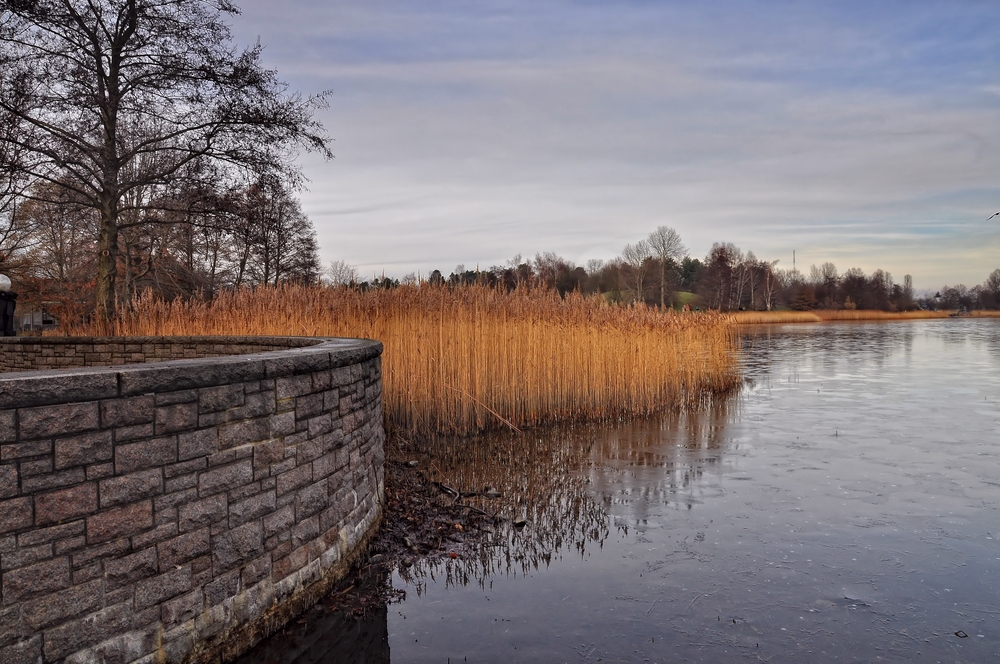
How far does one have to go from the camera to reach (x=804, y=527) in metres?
6.12

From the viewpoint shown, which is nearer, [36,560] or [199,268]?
[36,560]

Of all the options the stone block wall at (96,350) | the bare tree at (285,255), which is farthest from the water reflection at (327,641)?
the bare tree at (285,255)

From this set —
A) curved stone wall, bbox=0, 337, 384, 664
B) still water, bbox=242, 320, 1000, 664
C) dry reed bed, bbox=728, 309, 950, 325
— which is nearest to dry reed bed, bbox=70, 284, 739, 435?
still water, bbox=242, 320, 1000, 664

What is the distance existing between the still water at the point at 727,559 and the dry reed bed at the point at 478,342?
1.11 metres

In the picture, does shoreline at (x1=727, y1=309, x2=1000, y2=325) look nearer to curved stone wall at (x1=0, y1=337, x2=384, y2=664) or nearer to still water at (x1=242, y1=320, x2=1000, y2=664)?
still water at (x1=242, y1=320, x2=1000, y2=664)

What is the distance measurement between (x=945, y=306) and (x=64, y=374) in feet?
304

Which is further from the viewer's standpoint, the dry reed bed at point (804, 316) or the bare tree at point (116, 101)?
the dry reed bed at point (804, 316)

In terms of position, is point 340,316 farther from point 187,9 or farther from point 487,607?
point 187,9

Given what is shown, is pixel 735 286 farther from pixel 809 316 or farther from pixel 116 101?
pixel 116 101

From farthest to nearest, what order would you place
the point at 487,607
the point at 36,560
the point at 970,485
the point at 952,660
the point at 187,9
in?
1. the point at 187,9
2. the point at 970,485
3. the point at 487,607
4. the point at 952,660
5. the point at 36,560

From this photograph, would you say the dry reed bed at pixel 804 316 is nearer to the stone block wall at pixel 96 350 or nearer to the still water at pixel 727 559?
the still water at pixel 727 559

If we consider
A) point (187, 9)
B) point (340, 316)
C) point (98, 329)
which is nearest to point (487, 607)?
point (340, 316)

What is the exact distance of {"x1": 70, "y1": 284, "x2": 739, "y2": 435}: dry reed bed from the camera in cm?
905

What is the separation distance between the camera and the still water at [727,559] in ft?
13.7
